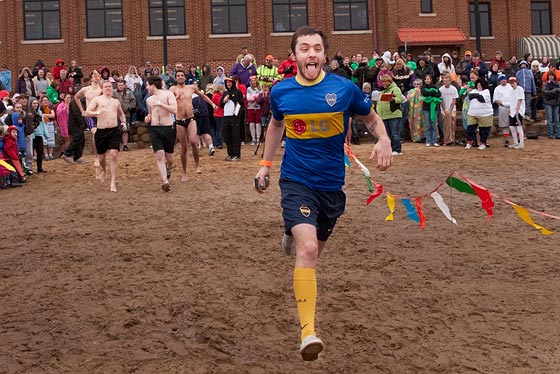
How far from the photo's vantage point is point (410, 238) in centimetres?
1080

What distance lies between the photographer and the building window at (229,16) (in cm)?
3988

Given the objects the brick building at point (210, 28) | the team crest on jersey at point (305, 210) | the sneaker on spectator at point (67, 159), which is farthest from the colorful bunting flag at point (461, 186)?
the brick building at point (210, 28)

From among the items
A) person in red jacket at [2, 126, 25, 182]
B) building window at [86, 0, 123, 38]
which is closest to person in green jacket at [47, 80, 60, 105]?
person in red jacket at [2, 126, 25, 182]

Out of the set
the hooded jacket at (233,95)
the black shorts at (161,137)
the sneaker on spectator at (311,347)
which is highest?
the hooded jacket at (233,95)

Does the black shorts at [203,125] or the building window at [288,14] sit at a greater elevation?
the building window at [288,14]

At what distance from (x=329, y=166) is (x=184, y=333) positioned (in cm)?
197

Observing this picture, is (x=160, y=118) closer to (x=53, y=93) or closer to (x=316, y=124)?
(x=53, y=93)

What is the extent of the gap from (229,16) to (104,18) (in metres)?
6.15

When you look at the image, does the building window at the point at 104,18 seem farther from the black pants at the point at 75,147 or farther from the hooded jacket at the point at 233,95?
the hooded jacket at the point at 233,95

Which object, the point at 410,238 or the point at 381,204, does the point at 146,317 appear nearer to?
the point at 410,238

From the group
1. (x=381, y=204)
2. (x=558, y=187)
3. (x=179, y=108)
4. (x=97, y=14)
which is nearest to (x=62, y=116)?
(x=179, y=108)

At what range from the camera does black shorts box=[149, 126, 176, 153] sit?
48.5 feet

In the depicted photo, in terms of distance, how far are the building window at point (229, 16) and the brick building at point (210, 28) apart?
0.05 meters

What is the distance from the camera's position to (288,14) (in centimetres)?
4019
